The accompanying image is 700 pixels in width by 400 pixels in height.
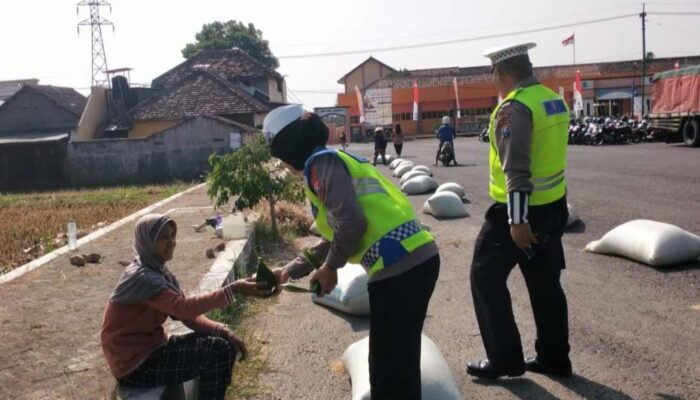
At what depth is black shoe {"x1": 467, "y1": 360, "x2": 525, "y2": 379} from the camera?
4016 mm

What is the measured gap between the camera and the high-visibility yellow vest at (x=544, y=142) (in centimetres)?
380

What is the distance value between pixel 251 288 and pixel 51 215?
13.0 metres

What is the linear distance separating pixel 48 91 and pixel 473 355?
41541 millimetres

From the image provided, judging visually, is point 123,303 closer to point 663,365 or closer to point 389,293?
point 389,293

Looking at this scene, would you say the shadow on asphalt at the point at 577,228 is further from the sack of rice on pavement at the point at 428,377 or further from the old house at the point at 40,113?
the old house at the point at 40,113

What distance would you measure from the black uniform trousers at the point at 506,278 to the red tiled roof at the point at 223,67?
1718 inches

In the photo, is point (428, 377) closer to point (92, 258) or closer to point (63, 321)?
point (63, 321)

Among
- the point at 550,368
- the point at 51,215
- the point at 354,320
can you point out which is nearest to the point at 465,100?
the point at 51,215

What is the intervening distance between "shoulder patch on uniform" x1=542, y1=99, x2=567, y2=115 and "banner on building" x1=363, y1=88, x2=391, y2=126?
53.8 metres

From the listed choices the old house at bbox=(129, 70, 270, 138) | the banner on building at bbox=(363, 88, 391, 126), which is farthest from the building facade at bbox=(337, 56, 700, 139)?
the old house at bbox=(129, 70, 270, 138)

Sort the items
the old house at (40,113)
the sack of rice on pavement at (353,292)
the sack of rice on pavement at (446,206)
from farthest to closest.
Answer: the old house at (40,113)
the sack of rice on pavement at (446,206)
the sack of rice on pavement at (353,292)

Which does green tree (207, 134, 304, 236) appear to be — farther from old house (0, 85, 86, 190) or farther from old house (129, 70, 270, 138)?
old house (129, 70, 270, 138)

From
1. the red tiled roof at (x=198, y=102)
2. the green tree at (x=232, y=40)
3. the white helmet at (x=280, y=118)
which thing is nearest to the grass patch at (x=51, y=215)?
the white helmet at (x=280, y=118)

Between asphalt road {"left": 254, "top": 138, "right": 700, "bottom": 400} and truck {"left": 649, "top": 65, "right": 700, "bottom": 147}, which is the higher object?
truck {"left": 649, "top": 65, "right": 700, "bottom": 147}
